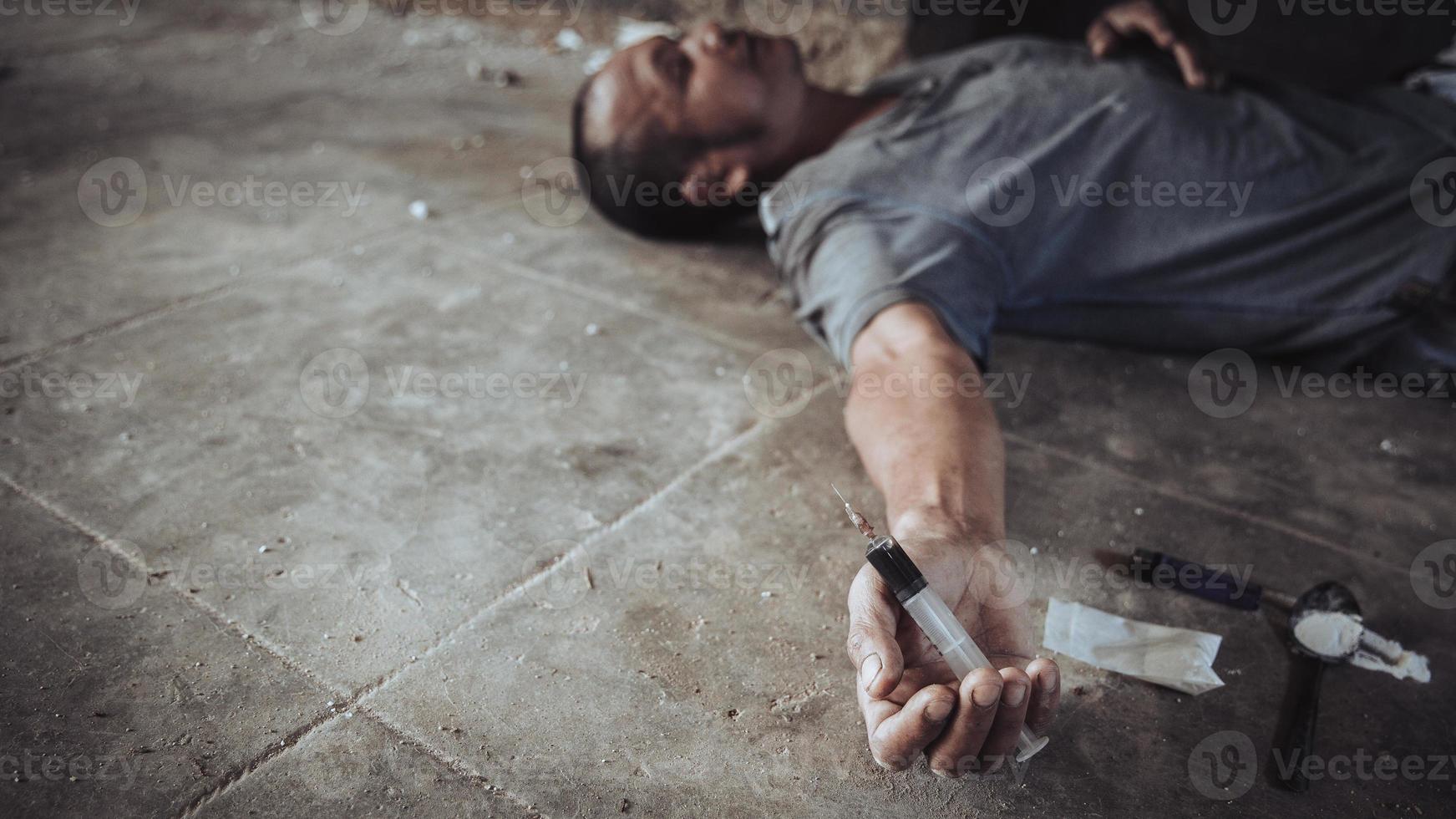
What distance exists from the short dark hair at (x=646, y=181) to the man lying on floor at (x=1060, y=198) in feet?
0.04

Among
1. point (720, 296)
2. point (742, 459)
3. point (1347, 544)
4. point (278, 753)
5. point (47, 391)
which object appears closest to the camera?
point (278, 753)

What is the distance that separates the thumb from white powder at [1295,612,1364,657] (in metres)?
0.74

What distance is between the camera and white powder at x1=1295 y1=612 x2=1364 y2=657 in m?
1.53

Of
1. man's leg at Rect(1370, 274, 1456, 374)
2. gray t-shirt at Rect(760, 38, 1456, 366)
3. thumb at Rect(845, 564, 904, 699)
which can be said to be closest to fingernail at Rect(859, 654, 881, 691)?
thumb at Rect(845, 564, 904, 699)

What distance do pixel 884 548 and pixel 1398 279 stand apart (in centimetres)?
169

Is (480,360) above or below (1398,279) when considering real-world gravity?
below

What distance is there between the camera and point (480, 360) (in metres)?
2.32

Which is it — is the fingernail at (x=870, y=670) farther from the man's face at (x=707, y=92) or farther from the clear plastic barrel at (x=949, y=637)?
the man's face at (x=707, y=92)

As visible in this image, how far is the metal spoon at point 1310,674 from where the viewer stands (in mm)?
1341

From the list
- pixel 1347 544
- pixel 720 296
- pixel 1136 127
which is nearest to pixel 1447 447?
pixel 1347 544

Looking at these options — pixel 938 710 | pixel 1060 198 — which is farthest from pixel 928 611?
pixel 1060 198

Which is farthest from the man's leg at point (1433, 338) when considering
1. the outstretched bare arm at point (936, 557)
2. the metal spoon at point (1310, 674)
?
the outstretched bare arm at point (936, 557)

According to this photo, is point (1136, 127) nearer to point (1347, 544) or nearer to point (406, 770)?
point (1347, 544)

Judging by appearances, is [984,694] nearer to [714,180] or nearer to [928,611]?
[928,611]
